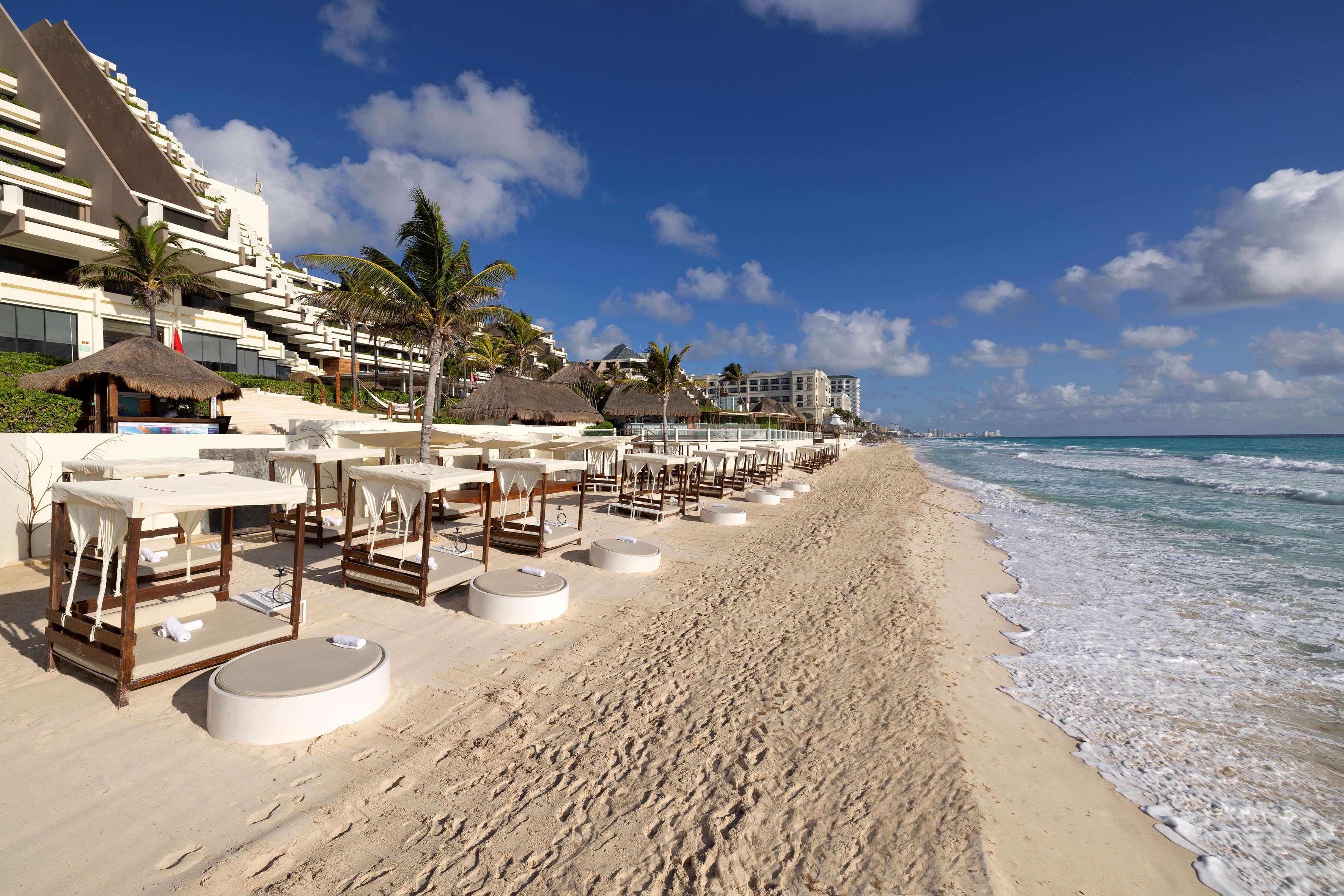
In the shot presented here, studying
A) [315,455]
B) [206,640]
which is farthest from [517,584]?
[315,455]

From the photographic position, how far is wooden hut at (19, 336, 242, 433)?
36.1ft

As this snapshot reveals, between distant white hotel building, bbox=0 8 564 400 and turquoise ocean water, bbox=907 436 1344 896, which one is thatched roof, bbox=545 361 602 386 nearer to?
distant white hotel building, bbox=0 8 564 400

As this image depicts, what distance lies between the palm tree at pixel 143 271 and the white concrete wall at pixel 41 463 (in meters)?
12.4

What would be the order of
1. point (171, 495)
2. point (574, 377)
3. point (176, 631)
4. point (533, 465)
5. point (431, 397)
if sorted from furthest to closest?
1. point (574, 377)
2. point (431, 397)
3. point (533, 465)
4. point (176, 631)
5. point (171, 495)

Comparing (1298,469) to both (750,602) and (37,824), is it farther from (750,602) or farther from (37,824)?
(37,824)

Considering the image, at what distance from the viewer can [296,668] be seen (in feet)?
13.6

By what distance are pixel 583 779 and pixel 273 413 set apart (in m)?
23.8

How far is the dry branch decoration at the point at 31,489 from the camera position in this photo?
751cm

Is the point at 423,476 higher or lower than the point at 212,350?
lower

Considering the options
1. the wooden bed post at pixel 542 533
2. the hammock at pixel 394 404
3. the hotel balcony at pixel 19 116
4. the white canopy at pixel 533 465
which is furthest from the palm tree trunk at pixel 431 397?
the hotel balcony at pixel 19 116

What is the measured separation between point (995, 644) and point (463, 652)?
269 inches

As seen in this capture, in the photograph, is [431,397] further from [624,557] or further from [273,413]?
[273,413]

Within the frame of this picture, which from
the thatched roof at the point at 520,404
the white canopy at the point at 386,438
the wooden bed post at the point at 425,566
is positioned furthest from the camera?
the thatched roof at the point at 520,404

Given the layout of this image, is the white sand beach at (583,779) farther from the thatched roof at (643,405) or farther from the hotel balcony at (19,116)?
the hotel balcony at (19,116)
